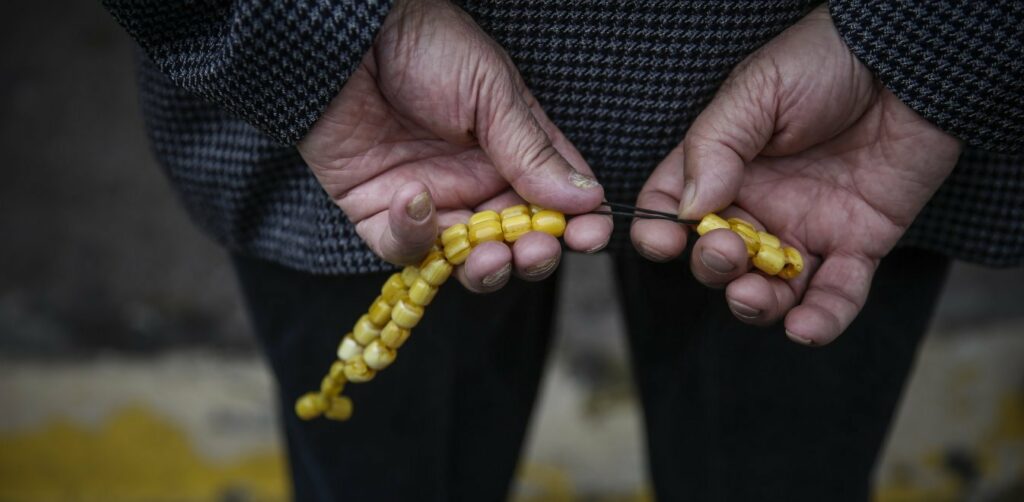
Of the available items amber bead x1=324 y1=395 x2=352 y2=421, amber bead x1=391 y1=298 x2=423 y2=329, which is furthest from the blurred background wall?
amber bead x1=391 y1=298 x2=423 y2=329

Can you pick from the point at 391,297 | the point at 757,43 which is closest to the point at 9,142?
the point at 391,297

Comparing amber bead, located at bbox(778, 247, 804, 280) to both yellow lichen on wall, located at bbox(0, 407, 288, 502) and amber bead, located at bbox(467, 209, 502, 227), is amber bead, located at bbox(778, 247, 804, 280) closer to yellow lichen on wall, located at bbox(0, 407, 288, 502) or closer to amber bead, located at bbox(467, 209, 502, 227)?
amber bead, located at bbox(467, 209, 502, 227)

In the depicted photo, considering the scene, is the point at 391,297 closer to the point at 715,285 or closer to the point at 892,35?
the point at 715,285

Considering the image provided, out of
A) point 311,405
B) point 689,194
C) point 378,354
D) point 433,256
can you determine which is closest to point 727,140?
point 689,194

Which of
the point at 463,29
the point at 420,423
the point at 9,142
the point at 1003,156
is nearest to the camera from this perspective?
the point at 463,29

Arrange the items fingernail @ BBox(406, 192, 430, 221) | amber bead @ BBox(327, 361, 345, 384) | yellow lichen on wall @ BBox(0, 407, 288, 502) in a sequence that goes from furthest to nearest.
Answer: yellow lichen on wall @ BBox(0, 407, 288, 502) → amber bead @ BBox(327, 361, 345, 384) → fingernail @ BBox(406, 192, 430, 221)
